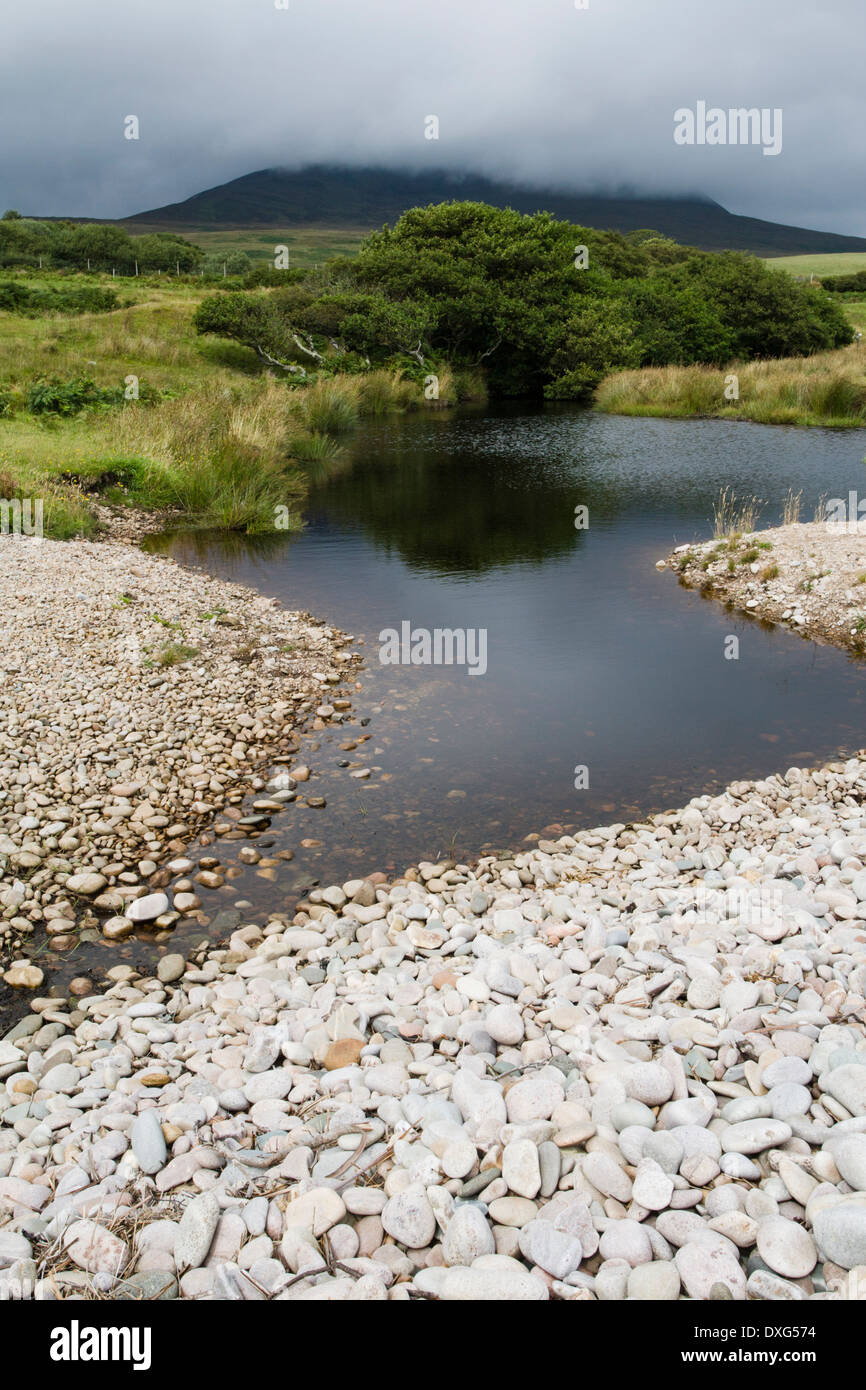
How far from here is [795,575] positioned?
12.5 m

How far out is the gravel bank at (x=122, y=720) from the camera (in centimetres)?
591

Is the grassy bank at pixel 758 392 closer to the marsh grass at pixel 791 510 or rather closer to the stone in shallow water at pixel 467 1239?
the marsh grass at pixel 791 510

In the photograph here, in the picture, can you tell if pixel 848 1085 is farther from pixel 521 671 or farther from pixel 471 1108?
pixel 521 671

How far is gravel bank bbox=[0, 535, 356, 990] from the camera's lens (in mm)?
5910

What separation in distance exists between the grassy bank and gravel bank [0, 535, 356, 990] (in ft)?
69.3

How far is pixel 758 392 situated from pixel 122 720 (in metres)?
26.0

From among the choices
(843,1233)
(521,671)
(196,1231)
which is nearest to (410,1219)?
(196,1231)

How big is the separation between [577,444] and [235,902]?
831 inches

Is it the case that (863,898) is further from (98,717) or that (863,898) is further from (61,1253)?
(98,717)

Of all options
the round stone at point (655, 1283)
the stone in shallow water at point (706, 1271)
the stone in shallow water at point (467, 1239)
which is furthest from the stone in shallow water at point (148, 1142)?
the stone in shallow water at point (706, 1271)

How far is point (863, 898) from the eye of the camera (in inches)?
196

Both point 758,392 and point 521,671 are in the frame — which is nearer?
point 521,671

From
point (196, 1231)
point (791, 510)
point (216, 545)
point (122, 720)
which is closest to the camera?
point (196, 1231)

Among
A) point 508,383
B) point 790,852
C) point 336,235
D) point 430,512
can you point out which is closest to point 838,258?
point 508,383
